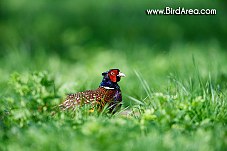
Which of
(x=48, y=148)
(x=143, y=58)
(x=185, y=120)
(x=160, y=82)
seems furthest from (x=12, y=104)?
(x=143, y=58)

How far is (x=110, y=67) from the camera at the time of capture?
30.4 ft

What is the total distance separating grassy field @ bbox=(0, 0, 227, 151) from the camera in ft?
14.5

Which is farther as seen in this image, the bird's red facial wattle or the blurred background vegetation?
the blurred background vegetation

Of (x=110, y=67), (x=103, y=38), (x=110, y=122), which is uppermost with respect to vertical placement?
(x=103, y=38)

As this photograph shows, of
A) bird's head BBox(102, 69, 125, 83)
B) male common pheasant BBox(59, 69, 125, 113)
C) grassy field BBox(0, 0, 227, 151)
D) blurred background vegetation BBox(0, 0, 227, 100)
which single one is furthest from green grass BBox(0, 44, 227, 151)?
blurred background vegetation BBox(0, 0, 227, 100)

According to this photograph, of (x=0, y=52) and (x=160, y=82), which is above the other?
(x=0, y=52)

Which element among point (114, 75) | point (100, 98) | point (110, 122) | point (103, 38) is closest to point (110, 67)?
point (103, 38)

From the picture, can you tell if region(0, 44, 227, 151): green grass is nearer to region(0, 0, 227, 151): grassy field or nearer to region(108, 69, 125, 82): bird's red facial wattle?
region(0, 0, 227, 151): grassy field

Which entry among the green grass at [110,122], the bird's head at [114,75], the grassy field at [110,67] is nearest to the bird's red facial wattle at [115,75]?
the bird's head at [114,75]

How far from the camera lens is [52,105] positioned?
5016 mm

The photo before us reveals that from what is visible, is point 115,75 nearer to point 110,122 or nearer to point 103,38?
point 110,122

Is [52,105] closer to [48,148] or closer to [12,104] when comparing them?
[12,104]

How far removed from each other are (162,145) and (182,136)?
33 centimetres

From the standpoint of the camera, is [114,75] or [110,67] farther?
[110,67]
